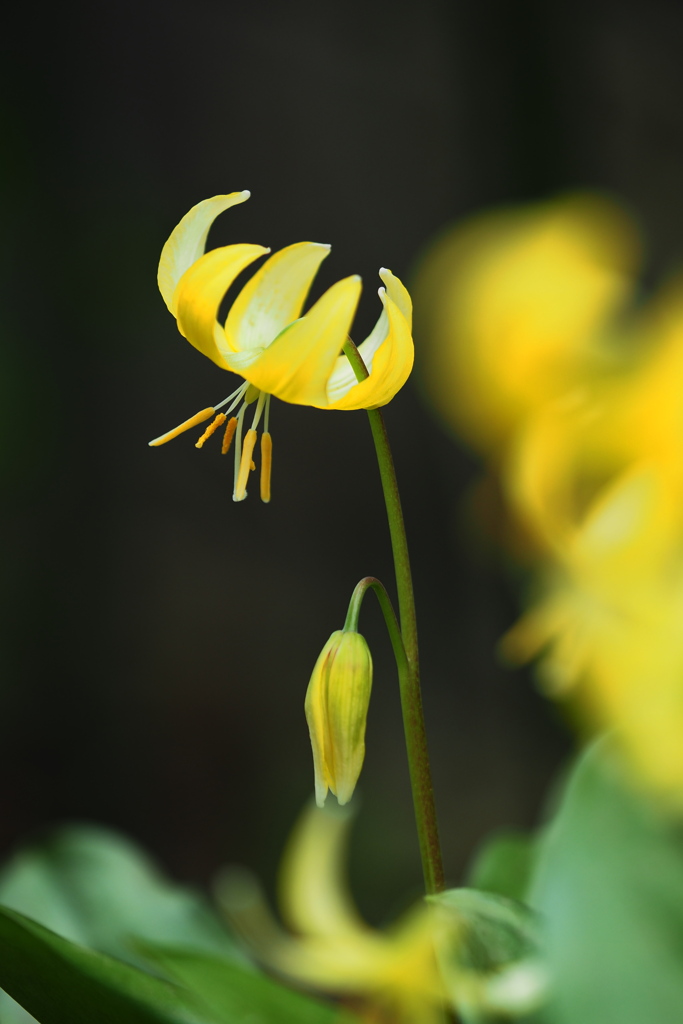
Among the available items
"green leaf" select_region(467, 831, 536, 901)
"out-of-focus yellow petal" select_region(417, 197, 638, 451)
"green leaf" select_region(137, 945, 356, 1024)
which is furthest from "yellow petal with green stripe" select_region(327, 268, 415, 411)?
"out-of-focus yellow petal" select_region(417, 197, 638, 451)

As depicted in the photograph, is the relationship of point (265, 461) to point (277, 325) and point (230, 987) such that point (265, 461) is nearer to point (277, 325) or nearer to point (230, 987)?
point (277, 325)

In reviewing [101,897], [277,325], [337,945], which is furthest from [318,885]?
[277,325]

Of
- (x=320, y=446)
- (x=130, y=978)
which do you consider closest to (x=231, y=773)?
(x=320, y=446)

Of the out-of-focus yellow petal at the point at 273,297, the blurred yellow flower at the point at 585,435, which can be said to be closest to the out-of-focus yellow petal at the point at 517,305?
the blurred yellow flower at the point at 585,435

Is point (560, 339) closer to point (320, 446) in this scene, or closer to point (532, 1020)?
point (320, 446)

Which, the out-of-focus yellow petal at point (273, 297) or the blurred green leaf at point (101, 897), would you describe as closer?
the out-of-focus yellow petal at point (273, 297)

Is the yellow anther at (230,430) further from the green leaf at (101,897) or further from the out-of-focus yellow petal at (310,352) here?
the green leaf at (101,897)

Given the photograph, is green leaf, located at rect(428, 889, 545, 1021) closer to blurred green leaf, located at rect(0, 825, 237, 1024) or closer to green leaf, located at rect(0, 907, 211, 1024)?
green leaf, located at rect(0, 907, 211, 1024)
